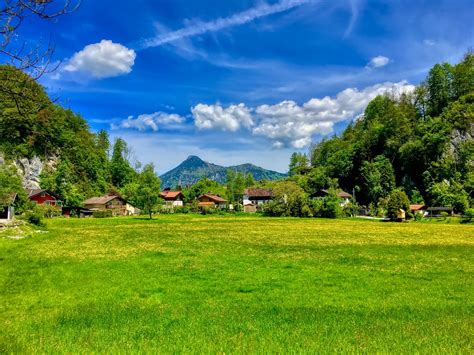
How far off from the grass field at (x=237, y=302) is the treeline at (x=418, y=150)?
7976 centimetres

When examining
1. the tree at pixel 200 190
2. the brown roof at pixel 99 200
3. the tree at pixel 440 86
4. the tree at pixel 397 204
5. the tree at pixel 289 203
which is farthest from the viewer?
the tree at pixel 200 190

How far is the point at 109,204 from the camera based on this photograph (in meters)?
113

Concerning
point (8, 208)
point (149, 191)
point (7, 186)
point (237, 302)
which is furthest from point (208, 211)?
point (237, 302)

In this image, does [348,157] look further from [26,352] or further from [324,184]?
[26,352]

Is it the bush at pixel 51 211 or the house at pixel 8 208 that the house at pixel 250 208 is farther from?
the house at pixel 8 208

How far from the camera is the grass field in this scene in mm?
8281

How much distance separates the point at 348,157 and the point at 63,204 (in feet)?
343

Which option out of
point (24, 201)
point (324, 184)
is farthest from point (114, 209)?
point (324, 184)

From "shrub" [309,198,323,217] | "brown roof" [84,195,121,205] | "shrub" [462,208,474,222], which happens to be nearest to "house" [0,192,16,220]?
"brown roof" [84,195,121,205]

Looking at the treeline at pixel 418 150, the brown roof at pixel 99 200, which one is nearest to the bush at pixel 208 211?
the brown roof at pixel 99 200

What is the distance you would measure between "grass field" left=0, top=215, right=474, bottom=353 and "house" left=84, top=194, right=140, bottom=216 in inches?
3553

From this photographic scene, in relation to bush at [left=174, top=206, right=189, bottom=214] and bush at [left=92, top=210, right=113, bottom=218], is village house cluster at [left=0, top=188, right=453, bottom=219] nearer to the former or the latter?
bush at [left=92, top=210, right=113, bottom=218]

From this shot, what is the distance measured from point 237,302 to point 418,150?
359 ft

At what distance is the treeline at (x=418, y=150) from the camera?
94.5 metres
